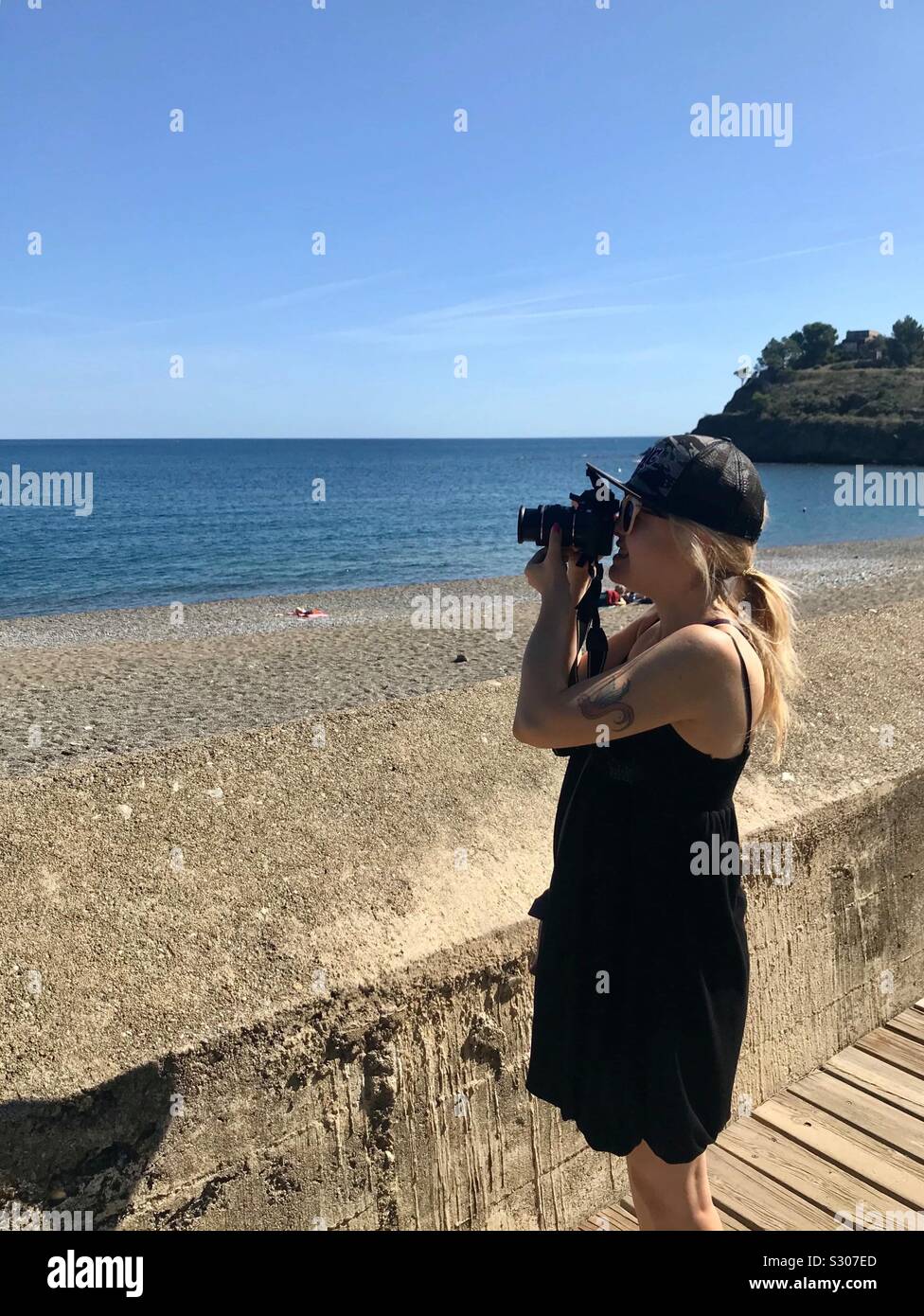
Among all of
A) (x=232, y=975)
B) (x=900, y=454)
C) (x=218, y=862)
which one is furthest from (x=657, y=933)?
(x=900, y=454)

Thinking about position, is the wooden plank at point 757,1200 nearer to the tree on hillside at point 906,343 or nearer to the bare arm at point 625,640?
the bare arm at point 625,640

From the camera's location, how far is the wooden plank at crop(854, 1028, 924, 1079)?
3.68m

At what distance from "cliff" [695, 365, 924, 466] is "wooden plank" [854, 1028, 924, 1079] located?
101m

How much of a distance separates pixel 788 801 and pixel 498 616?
14362 mm

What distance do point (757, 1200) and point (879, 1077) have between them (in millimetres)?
848

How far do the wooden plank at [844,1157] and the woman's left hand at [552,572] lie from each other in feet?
7.06

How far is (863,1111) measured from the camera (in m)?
3.44

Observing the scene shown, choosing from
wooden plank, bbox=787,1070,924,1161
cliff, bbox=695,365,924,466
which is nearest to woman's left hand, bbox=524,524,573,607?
wooden plank, bbox=787,1070,924,1161

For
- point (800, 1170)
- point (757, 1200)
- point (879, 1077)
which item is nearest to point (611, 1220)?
point (757, 1200)

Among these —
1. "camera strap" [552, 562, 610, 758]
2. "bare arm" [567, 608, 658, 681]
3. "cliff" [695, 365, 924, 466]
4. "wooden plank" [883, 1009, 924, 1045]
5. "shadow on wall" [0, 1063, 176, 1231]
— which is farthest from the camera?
"cliff" [695, 365, 924, 466]

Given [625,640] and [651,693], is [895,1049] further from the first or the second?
[651,693]

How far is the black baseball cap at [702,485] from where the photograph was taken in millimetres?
2096

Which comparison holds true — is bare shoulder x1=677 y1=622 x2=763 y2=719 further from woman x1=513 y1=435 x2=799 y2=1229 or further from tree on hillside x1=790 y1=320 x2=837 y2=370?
tree on hillside x1=790 y1=320 x2=837 y2=370

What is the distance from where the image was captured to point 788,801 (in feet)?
11.4
